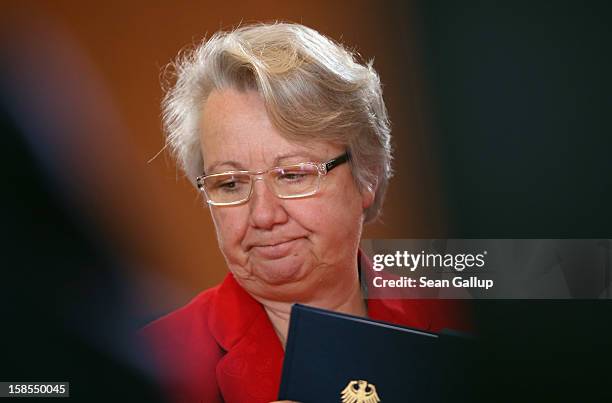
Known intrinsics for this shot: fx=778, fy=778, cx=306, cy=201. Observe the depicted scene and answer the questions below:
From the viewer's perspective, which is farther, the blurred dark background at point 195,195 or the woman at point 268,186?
the blurred dark background at point 195,195

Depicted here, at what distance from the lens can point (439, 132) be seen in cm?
206

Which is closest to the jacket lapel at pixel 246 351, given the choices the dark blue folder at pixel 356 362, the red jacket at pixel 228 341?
the red jacket at pixel 228 341

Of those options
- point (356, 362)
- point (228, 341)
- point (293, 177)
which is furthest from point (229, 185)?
point (356, 362)

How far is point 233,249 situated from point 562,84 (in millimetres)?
986

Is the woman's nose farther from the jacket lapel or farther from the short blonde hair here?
the jacket lapel

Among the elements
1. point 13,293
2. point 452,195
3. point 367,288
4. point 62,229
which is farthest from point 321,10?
point 13,293

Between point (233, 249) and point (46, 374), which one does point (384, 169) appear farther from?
point (46, 374)

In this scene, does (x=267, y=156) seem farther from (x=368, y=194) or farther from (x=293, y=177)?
(x=368, y=194)

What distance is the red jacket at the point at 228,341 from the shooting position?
1.94 m

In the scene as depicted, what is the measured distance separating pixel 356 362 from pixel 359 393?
0.23ft

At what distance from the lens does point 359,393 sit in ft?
5.67

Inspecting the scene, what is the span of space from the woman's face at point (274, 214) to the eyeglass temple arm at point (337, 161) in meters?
0.01

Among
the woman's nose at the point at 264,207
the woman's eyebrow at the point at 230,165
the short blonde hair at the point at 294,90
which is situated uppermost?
the short blonde hair at the point at 294,90

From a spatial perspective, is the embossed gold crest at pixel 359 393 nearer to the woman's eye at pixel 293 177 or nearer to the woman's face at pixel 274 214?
the woman's face at pixel 274 214
